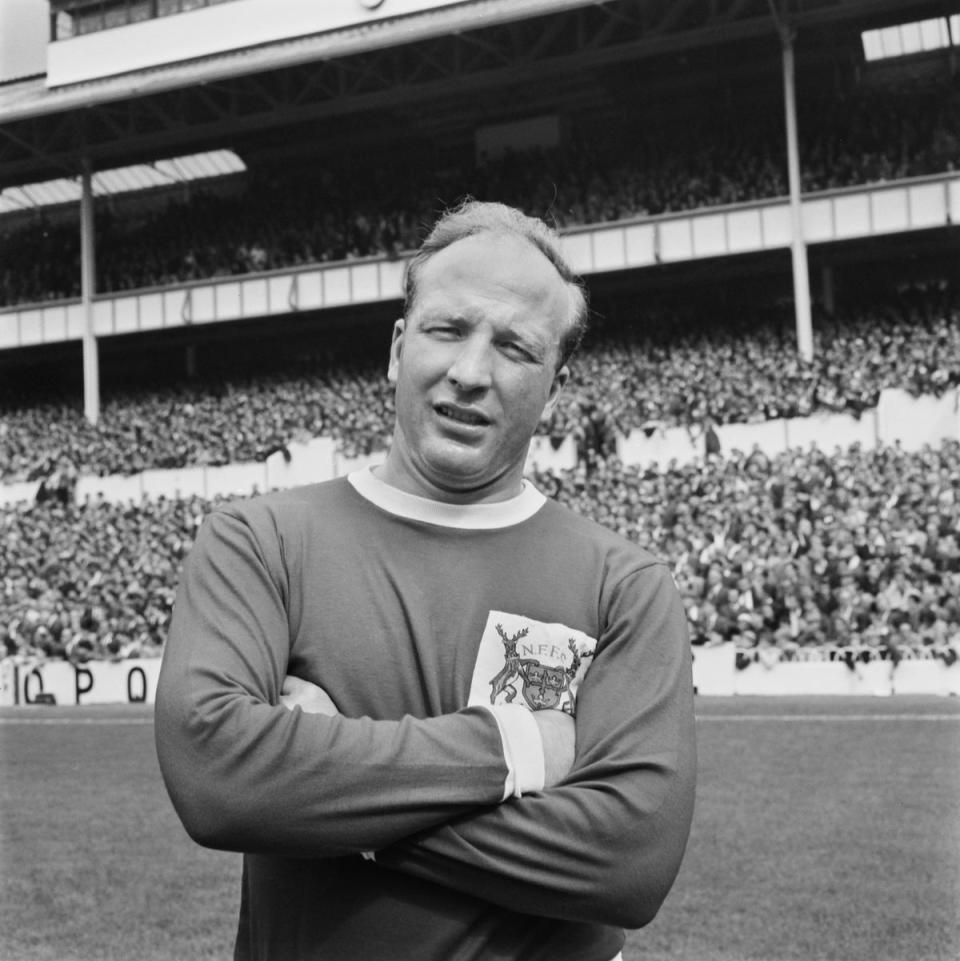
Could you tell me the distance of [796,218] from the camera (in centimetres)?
3047

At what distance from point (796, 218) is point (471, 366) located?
29642mm

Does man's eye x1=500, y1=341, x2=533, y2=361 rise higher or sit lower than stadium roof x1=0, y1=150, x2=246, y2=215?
lower

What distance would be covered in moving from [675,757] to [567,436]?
25.7 meters

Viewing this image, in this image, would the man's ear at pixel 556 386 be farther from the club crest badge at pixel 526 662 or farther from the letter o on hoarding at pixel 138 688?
the letter o on hoarding at pixel 138 688

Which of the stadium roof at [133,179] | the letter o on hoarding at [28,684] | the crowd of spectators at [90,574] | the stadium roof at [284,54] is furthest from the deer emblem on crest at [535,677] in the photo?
the stadium roof at [133,179]

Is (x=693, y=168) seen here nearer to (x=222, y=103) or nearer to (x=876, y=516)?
(x=222, y=103)

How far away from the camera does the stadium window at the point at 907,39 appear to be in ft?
113

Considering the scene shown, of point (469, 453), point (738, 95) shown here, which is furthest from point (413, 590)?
point (738, 95)

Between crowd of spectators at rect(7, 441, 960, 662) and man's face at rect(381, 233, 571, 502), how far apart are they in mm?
16218

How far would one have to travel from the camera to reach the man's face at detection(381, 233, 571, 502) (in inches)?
87.4

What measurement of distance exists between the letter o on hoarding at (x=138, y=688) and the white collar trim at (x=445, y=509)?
19978mm

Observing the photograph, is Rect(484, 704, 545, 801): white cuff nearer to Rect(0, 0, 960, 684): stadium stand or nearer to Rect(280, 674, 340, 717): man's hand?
Rect(280, 674, 340, 717): man's hand

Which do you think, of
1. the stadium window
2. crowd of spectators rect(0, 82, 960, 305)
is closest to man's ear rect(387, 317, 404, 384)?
crowd of spectators rect(0, 82, 960, 305)

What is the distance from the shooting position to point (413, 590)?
2.13 meters
